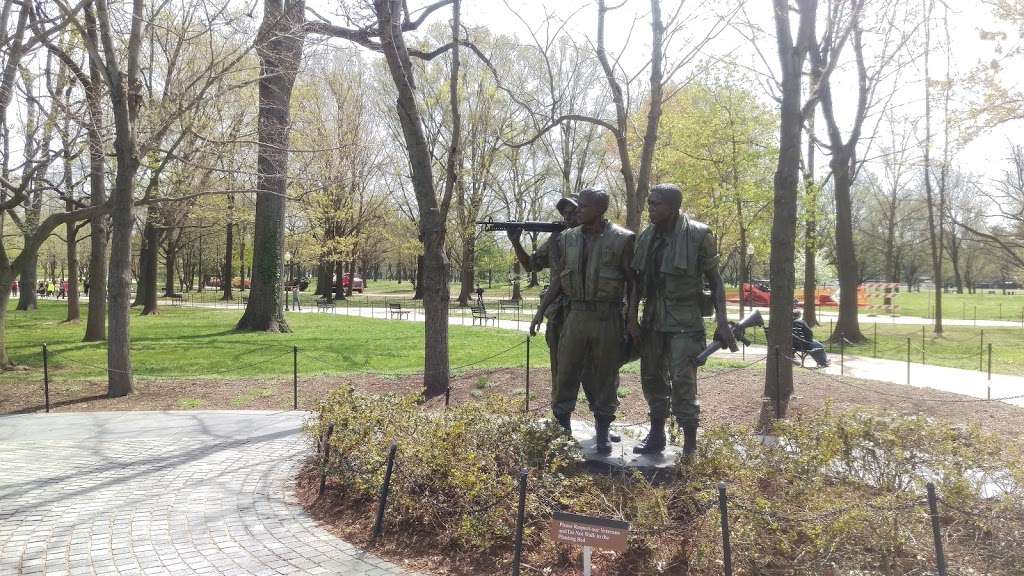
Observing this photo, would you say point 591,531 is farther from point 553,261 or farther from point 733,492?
point 553,261

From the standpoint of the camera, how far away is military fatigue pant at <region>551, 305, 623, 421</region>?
5523 mm

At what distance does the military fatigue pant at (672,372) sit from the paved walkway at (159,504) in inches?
102

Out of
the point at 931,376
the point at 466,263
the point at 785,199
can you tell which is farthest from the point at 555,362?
the point at 466,263

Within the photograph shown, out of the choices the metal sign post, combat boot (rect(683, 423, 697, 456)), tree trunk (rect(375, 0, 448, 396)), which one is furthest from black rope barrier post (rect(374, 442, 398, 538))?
tree trunk (rect(375, 0, 448, 396))

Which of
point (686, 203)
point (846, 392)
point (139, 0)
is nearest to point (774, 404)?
point (846, 392)

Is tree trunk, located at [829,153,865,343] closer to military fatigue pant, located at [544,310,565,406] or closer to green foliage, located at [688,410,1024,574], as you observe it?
green foliage, located at [688,410,1024,574]

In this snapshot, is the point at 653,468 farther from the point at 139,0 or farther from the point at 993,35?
the point at 993,35

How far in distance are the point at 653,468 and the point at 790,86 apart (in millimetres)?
6477

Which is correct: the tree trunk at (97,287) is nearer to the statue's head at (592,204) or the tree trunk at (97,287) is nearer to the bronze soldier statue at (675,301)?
the statue's head at (592,204)

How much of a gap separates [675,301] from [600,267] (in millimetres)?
708

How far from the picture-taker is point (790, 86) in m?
8.93

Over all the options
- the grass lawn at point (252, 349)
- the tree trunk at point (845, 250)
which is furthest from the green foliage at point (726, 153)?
the grass lawn at point (252, 349)

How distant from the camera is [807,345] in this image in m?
13.6

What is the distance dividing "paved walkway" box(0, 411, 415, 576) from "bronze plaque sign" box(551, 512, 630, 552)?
51.8 inches
